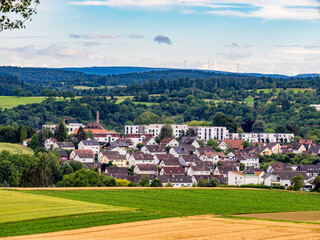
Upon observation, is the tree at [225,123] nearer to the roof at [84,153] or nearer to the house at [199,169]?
the roof at [84,153]

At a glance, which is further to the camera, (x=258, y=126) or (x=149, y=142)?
(x=258, y=126)

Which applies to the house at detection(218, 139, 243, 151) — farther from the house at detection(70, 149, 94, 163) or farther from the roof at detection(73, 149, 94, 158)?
the house at detection(70, 149, 94, 163)

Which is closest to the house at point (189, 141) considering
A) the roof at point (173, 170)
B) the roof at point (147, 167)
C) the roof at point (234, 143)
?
the roof at point (234, 143)

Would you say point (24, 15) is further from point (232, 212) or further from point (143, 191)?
point (143, 191)

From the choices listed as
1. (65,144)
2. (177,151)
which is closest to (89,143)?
(65,144)

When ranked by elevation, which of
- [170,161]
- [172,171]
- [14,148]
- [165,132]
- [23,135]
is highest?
[165,132]

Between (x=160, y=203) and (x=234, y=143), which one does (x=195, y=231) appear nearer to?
(x=160, y=203)

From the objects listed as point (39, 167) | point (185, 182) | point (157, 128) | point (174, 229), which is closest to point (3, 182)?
point (39, 167)
